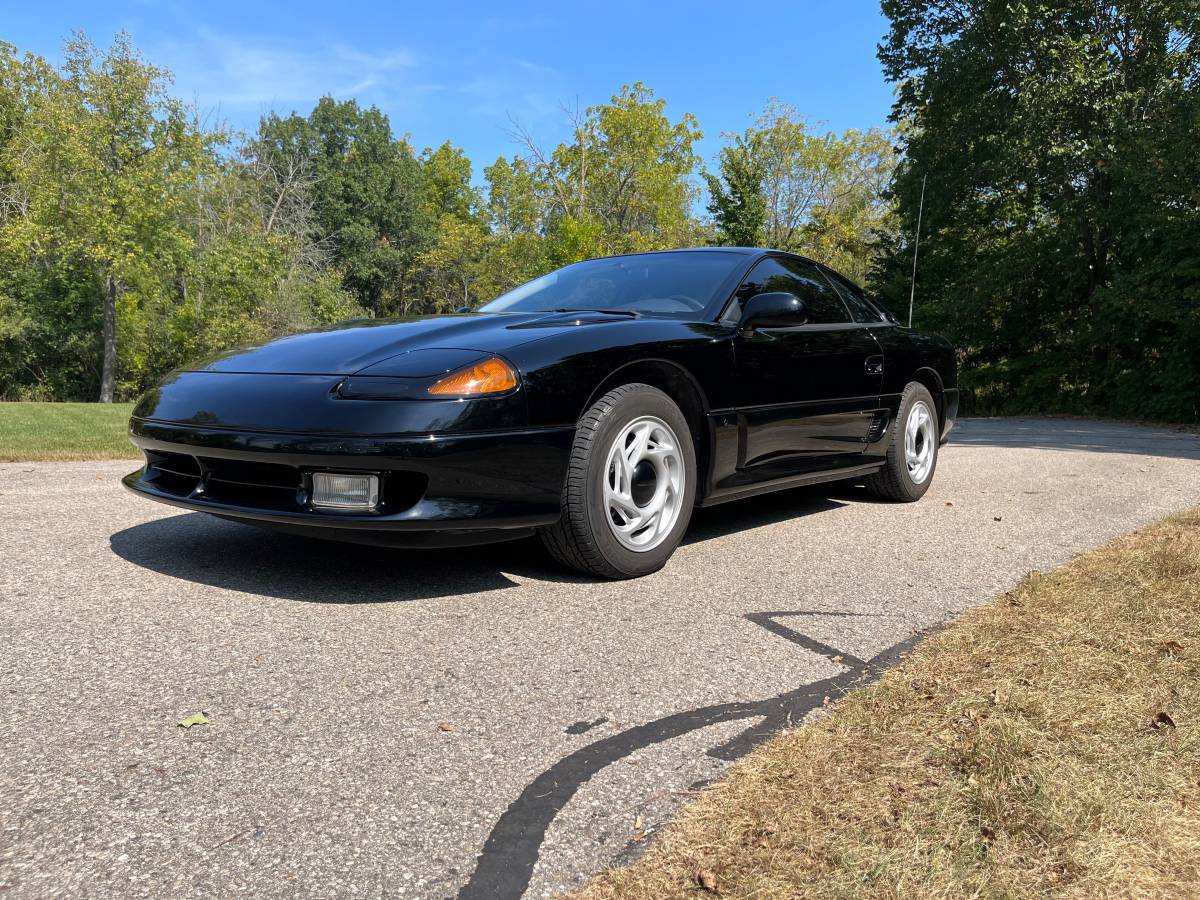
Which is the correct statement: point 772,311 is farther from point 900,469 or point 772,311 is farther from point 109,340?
point 109,340

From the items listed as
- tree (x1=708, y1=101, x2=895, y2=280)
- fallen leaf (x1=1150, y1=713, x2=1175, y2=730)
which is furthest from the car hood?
tree (x1=708, y1=101, x2=895, y2=280)

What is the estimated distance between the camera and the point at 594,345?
3.31m

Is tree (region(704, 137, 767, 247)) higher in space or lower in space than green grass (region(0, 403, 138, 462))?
higher

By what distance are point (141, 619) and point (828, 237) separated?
45.9m

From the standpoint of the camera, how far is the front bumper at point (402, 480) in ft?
9.45

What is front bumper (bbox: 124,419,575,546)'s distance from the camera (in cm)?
288

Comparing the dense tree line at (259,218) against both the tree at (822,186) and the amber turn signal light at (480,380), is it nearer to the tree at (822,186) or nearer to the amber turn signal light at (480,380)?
the tree at (822,186)

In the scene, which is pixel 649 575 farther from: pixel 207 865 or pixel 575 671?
pixel 207 865

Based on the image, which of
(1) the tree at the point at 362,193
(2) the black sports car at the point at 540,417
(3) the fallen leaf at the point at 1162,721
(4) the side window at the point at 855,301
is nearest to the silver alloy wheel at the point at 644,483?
(2) the black sports car at the point at 540,417

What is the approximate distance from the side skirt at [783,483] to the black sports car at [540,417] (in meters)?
0.01

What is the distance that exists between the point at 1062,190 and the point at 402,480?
19491mm

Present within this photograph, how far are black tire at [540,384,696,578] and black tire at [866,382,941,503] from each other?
2.14 m

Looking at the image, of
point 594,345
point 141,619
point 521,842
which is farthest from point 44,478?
point 521,842

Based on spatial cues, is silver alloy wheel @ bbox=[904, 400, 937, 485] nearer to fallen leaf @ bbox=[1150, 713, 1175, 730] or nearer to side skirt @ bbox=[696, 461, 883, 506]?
side skirt @ bbox=[696, 461, 883, 506]
